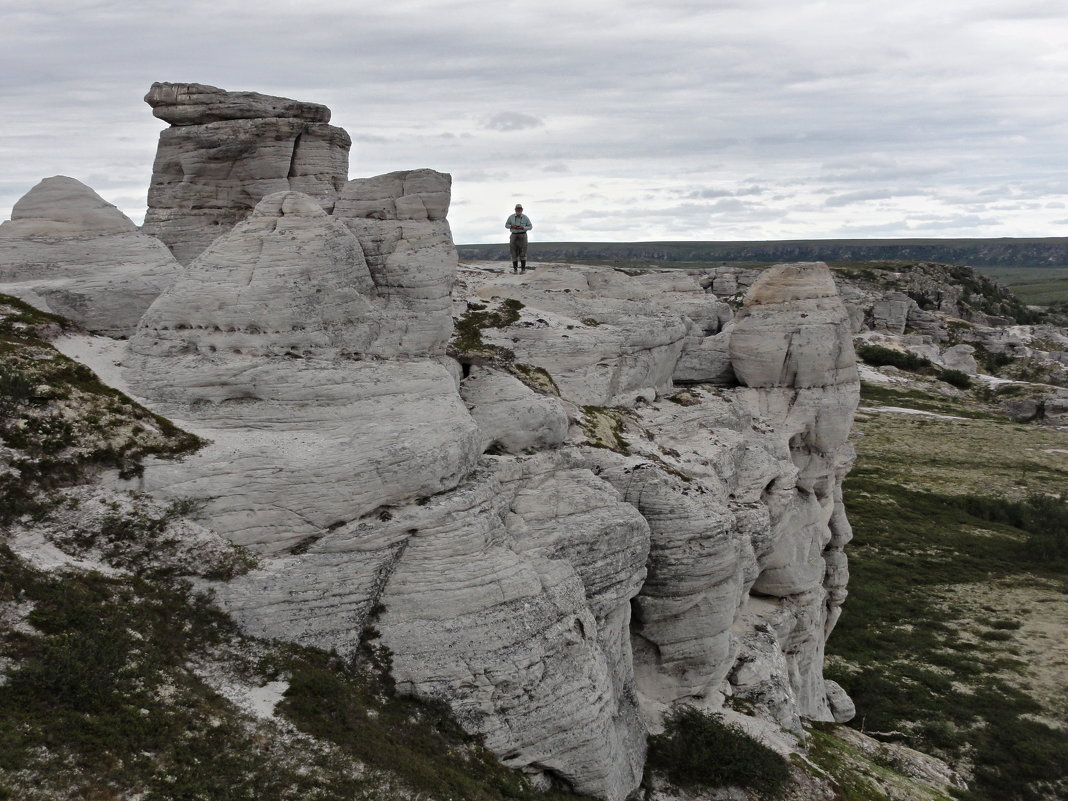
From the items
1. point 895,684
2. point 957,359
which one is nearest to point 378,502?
point 895,684

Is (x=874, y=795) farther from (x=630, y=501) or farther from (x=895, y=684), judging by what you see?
(x=895, y=684)

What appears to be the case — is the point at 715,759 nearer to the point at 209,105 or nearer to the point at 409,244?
the point at 409,244

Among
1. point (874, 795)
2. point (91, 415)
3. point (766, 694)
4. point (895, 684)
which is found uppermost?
point (91, 415)

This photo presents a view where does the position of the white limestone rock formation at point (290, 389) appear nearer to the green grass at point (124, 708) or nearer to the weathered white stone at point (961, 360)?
the green grass at point (124, 708)

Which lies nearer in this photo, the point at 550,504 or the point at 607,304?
the point at 550,504

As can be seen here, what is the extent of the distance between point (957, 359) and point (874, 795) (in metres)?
110

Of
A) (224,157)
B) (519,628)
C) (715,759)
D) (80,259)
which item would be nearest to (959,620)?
(715,759)

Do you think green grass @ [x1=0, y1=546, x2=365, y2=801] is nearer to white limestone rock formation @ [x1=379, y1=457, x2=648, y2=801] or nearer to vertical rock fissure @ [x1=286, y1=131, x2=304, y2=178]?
white limestone rock formation @ [x1=379, y1=457, x2=648, y2=801]

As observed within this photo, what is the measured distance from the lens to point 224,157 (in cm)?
3209

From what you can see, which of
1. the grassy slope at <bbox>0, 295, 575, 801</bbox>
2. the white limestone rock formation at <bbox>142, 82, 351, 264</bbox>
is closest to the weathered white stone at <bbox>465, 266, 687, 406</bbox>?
the white limestone rock formation at <bbox>142, 82, 351, 264</bbox>

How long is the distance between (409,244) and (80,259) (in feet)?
35.8

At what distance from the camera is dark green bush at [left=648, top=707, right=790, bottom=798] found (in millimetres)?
21938

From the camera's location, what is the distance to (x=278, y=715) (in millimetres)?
15414

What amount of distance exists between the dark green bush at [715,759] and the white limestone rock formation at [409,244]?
13.4 meters
